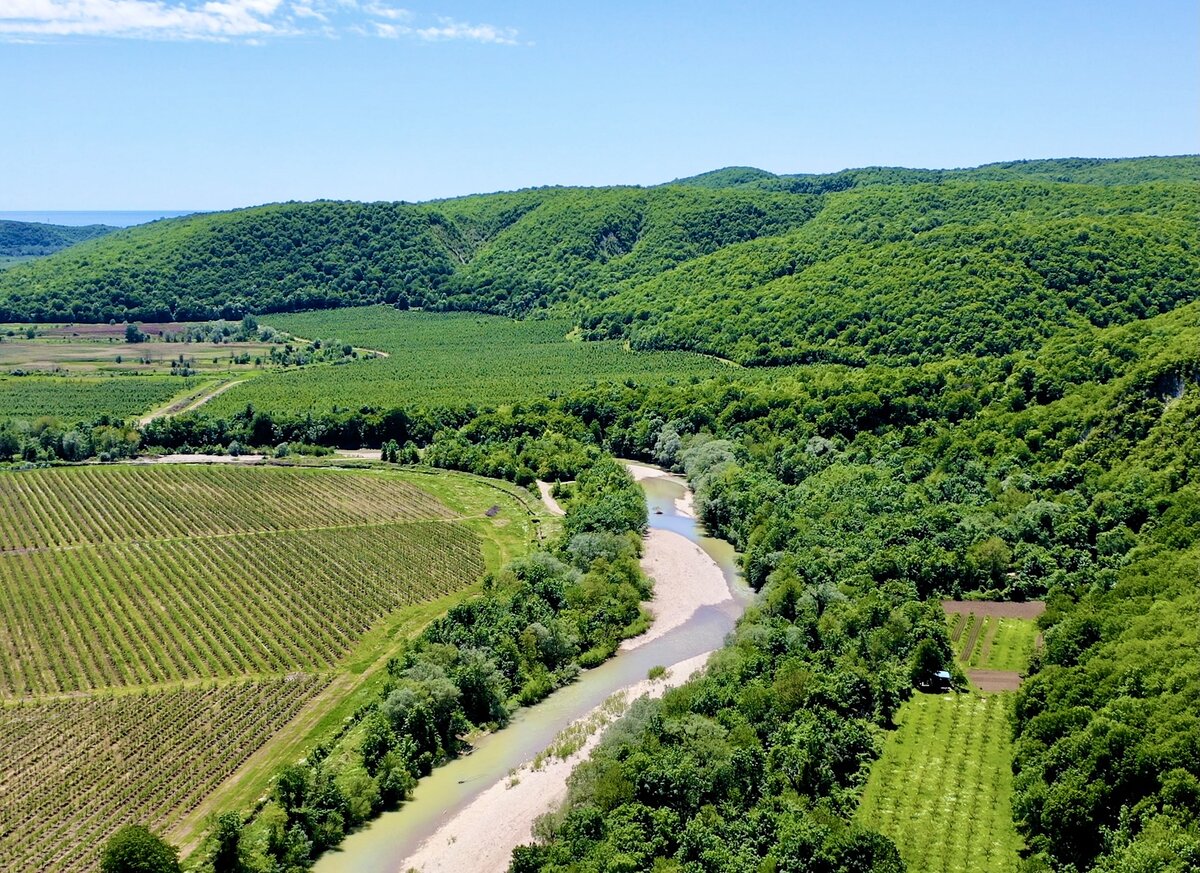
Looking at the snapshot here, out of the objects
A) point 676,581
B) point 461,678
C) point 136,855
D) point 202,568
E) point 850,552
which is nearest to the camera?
point 136,855

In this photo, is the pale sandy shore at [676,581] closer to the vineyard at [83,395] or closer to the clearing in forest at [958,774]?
the clearing in forest at [958,774]

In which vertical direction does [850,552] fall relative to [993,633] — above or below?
above

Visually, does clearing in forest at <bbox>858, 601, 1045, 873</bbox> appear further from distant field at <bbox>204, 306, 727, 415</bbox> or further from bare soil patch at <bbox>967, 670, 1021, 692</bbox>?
distant field at <bbox>204, 306, 727, 415</bbox>

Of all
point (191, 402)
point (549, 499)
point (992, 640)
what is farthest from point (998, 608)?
point (191, 402)

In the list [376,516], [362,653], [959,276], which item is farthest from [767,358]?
[362,653]

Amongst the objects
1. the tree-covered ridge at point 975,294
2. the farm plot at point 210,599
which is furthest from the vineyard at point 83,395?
the tree-covered ridge at point 975,294

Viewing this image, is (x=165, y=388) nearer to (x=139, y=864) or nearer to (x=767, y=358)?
(x=767, y=358)

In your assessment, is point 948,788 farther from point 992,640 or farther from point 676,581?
point 676,581
